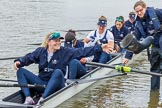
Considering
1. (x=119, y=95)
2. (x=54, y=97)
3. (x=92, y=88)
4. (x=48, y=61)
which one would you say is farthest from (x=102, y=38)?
(x=54, y=97)

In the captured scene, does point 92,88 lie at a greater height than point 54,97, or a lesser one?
lesser

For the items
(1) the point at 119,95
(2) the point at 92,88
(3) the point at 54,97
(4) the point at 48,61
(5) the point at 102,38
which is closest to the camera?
(3) the point at 54,97

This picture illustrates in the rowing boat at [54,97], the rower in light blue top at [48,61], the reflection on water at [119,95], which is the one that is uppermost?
the rower in light blue top at [48,61]

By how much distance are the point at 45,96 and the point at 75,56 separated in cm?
127

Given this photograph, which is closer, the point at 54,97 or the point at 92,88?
the point at 54,97

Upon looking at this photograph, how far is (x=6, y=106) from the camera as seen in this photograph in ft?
25.4

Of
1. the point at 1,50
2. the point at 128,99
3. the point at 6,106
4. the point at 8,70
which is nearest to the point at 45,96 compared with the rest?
the point at 6,106

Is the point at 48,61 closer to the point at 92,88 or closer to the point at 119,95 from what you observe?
the point at 119,95

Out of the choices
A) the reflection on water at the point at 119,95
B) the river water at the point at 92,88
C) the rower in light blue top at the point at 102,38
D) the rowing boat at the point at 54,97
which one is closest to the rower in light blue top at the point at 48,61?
the rowing boat at the point at 54,97

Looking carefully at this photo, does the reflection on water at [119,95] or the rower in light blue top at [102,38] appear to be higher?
the rower in light blue top at [102,38]

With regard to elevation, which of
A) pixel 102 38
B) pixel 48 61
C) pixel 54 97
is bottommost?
pixel 54 97

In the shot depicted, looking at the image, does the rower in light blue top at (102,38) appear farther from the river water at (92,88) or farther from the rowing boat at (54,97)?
the rowing boat at (54,97)

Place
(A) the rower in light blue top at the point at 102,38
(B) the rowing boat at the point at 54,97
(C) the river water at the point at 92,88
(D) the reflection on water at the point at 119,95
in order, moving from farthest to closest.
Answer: (A) the rower in light blue top at the point at 102,38
(C) the river water at the point at 92,88
(D) the reflection on water at the point at 119,95
(B) the rowing boat at the point at 54,97

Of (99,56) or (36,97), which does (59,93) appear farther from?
(99,56)
